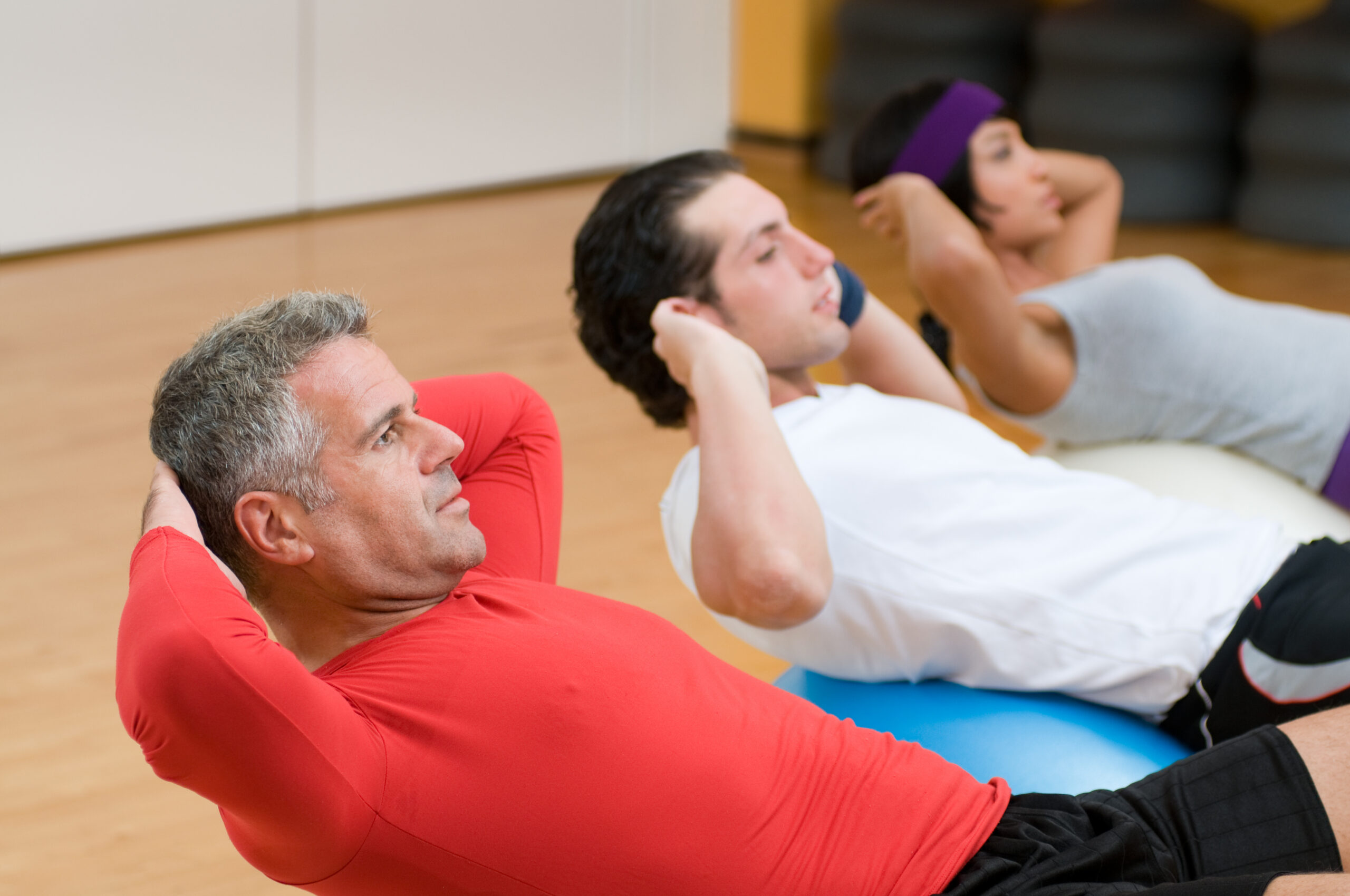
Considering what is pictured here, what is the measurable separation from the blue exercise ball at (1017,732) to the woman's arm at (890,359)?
1.95 ft

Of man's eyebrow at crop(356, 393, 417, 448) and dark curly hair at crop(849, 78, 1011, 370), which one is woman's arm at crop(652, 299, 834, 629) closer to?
man's eyebrow at crop(356, 393, 417, 448)

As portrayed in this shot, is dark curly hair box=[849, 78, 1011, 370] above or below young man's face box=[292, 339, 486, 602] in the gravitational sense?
above

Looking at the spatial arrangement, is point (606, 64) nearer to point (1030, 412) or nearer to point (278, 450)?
point (1030, 412)

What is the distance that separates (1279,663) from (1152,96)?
3814 mm

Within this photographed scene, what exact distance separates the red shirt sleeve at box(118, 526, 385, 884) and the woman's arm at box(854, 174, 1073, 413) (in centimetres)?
132

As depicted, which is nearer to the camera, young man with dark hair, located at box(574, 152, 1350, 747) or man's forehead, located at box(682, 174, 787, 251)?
young man with dark hair, located at box(574, 152, 1350, 747)

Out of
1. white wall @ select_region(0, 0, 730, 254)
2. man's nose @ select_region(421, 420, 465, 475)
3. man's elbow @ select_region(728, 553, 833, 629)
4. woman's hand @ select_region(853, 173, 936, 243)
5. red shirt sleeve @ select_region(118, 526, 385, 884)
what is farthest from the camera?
white wall @ select_region(0, 0, 730, 254)

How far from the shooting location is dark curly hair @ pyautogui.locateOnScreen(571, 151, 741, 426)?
68.2 inches

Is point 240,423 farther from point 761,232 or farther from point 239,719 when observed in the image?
point 761,232

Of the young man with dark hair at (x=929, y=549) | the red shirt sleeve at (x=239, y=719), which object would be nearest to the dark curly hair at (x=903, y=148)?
the young man with dark hair at (x=929, y=549)

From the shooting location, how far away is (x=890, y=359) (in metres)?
2.09

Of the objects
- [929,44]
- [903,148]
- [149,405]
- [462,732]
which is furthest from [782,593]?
[929,44]

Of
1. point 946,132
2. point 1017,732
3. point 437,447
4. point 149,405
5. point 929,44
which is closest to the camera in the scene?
point 437,447

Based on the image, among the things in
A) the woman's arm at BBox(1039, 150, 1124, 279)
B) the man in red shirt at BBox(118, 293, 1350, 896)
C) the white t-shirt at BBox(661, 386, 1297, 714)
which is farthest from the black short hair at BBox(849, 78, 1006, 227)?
the man in red shirt at BBox(118, 293, 1350, 896)
